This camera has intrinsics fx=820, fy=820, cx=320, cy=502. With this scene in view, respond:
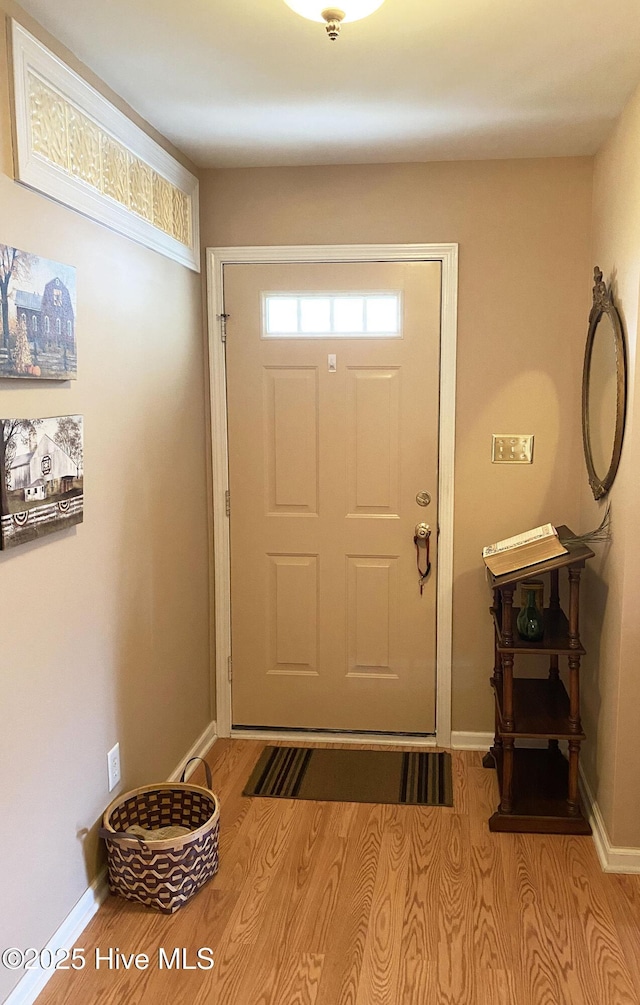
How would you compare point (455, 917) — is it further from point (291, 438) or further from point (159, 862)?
point (291, 438)

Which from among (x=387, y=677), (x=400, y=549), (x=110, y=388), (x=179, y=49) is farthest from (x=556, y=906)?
(x=179, y=49)

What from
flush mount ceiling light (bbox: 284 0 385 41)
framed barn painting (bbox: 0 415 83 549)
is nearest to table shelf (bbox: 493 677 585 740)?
framed barn painting (bbox: 0 415 83 549)

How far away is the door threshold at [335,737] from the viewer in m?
3.52

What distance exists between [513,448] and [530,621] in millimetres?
771

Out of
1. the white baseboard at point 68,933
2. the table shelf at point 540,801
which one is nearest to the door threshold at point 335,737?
the table shelf at point 540,801

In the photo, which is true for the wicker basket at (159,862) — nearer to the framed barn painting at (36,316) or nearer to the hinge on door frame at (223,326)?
the framed barn painting at (36,316)

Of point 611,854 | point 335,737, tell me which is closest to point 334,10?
point 611,854

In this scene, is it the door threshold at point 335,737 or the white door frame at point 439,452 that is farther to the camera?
the door threshold at point 335,737

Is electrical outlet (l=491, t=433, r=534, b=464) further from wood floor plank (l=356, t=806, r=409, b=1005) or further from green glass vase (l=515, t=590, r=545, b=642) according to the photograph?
wood floor plank (l=356, t=806, r=409, b=1005)

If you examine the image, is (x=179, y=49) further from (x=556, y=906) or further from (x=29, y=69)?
(x=556, y=906)

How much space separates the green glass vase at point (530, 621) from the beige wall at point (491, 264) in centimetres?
50

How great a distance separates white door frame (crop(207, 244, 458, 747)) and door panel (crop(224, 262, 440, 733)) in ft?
0.11

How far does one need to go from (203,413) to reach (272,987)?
2.15m

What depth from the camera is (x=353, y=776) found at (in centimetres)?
323
